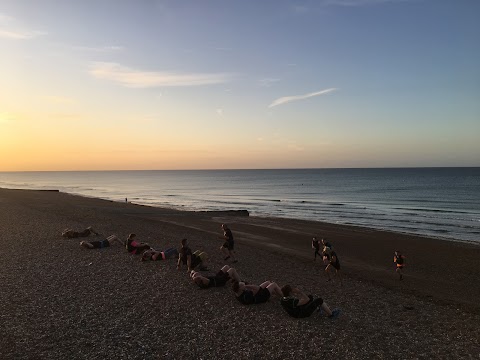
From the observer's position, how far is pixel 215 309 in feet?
34.9

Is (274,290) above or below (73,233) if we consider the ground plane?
below

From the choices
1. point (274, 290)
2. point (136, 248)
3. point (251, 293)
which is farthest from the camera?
point (136, 248)

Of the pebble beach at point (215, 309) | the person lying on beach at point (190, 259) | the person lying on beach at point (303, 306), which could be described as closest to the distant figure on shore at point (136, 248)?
the pebble beach at point (215, 309)

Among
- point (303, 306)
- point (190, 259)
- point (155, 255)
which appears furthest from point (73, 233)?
point (303, 306)

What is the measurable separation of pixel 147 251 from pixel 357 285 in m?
8.65

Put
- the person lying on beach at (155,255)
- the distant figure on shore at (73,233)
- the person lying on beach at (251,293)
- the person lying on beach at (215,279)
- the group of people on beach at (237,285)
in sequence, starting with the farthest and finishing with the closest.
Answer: the distant figure on shore at (73,233)
the person lying on beach at (155,255)
the person lying on beach at (215,279)
the person lying on beach at (251,293)
the group of people on beach at (237,285)

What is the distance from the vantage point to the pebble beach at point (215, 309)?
8.39m

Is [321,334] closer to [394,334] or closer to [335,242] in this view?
[394,334]

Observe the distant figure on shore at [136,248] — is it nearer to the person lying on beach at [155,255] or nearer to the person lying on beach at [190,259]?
the person lying on beach at [155,255]

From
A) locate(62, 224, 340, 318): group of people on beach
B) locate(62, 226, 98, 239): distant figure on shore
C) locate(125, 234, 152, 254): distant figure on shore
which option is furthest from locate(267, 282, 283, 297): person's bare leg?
locate(62, 226, 98, 239): distant figure on shore

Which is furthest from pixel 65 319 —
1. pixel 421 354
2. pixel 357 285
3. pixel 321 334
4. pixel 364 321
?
pixel 357 285

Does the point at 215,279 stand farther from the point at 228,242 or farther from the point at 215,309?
the point at 228,242

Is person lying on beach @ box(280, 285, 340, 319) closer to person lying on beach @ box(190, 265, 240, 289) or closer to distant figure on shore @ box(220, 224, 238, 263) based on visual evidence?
person lying on beach @ box(190, 265, 240, 289)

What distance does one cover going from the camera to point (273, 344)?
28.2ft
